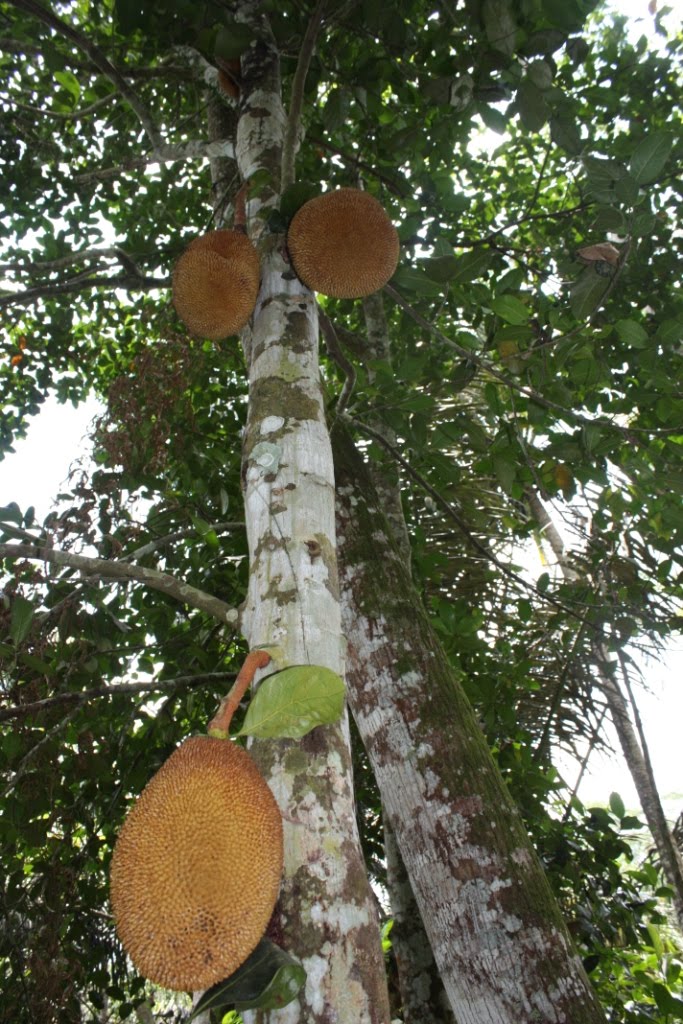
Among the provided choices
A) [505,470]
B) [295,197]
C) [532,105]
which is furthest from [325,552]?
[532,105]

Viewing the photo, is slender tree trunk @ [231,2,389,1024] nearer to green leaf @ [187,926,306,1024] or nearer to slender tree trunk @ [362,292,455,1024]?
green leaf @ [187,926,306,1024]

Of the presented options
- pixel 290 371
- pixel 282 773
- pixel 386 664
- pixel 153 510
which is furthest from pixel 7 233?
pixel 282 773

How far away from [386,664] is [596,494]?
79.4 inches

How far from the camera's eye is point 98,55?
1.92 metres

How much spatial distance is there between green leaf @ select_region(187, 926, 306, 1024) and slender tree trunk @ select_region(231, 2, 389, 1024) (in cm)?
3

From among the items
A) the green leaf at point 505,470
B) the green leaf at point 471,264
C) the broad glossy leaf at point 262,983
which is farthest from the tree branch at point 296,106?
the broad glossy leaf at point 262,983

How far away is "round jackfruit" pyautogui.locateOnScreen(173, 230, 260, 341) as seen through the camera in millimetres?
1512

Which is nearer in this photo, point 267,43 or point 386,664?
point 386,664

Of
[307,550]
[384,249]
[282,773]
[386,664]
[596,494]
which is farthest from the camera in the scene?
[596,494]

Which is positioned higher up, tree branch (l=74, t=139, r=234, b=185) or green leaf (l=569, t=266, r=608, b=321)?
tree branch (l=74, t=139, r=234, b=185)

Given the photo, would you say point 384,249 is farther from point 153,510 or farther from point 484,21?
point 153,510

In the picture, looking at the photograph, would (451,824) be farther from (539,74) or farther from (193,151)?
(193,151)

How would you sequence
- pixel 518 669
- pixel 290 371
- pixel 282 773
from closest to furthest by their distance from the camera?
pixel 282 773
pixel 290 371
pixel 518 669

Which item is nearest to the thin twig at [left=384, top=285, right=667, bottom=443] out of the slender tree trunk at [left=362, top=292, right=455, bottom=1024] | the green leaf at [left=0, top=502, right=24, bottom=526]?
the slender tree trunk at [left=362, top=292, right=455, bottom=1024]
